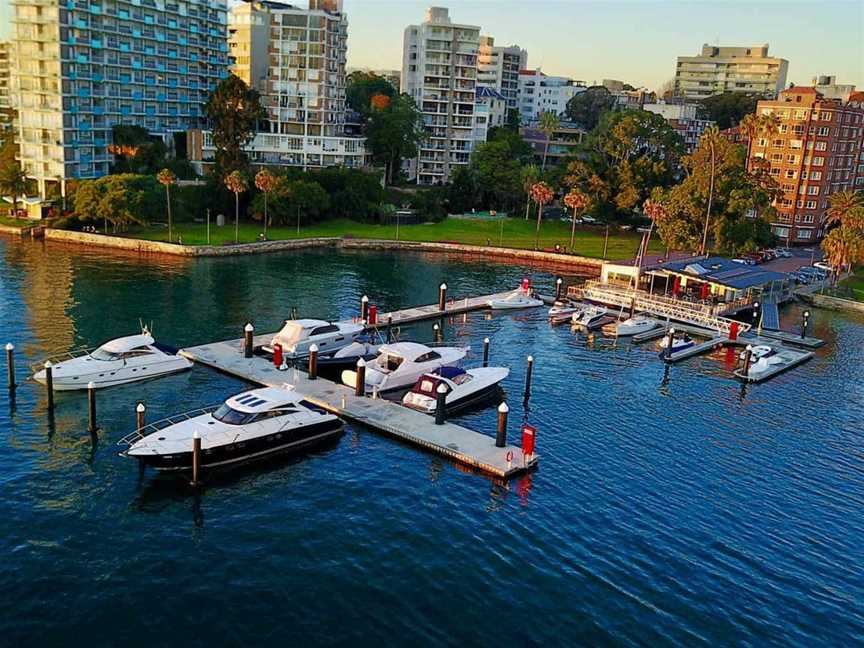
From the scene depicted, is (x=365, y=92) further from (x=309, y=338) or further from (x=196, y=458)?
(x=196, y=458)

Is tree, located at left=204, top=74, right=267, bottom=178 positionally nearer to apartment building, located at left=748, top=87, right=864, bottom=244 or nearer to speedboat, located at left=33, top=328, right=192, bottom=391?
speedboat, located at left=33, top=328, right=192, bottom=391

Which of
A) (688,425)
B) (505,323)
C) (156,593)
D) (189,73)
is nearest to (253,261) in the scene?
(505,323)

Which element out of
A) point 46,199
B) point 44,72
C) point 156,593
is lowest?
point 156,593

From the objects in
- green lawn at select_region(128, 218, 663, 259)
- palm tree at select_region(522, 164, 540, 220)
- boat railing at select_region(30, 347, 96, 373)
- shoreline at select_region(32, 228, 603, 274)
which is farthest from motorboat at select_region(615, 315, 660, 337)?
palm tree at select_region(522, 164, 540, 220)

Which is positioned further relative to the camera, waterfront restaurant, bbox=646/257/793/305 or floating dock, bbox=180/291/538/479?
waterfront restaurant, bbox=646/257/793/305

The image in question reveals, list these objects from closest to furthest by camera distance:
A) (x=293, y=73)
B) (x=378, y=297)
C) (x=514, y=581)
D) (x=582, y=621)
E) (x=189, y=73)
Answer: (x=582, y=621) < (x=514, y=581) < (x=378, y=297) < (x=293, y=73) < (x=189, y=73)

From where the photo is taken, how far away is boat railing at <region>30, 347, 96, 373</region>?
163 ft

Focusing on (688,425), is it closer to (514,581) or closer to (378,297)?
(514,581)

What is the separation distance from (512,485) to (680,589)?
9.77 metres

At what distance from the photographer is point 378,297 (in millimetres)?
77688

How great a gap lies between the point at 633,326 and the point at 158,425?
41132 millimetres

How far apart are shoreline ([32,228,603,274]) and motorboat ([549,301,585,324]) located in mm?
28088

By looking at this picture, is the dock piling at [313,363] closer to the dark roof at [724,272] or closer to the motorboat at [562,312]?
the motorboat at [562,312]

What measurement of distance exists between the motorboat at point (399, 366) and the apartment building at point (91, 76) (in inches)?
3653
